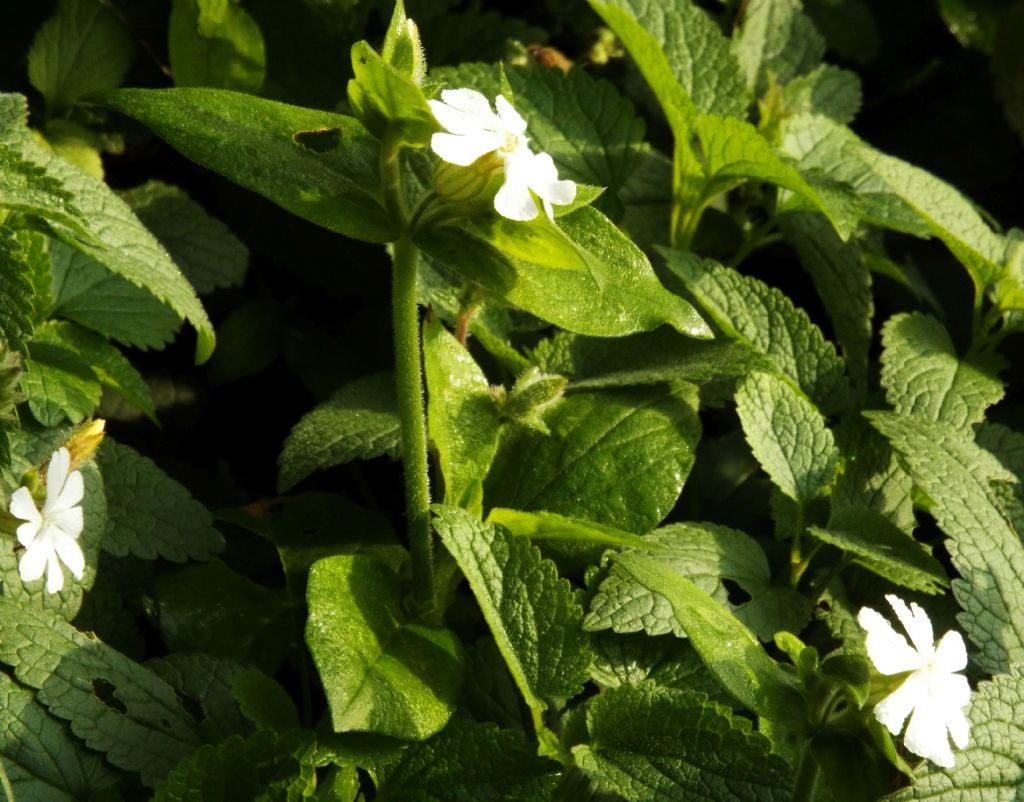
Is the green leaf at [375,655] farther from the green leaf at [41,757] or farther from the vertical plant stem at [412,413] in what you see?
the green leaf at [41,757]

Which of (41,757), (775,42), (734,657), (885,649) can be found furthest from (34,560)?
(775,42)

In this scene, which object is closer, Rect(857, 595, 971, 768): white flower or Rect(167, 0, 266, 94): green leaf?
Rect(857, 595, 971, 768): white flower

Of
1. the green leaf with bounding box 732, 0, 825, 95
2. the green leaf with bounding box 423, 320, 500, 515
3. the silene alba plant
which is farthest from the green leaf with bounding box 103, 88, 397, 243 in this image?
the green leaf with bounding box 732, 0, 825, 95

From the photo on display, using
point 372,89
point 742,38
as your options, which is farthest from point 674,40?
point 372,89

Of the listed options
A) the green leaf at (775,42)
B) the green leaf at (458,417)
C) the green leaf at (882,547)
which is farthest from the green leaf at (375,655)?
the green leaf at (775,42)

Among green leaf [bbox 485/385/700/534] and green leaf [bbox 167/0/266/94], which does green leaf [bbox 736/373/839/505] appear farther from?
green leaf [bbox 167/0/266/94]

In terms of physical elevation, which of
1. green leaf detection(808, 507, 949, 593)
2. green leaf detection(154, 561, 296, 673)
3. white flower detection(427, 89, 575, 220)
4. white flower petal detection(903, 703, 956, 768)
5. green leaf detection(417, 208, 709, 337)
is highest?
white flower detection(427, 89, 575, 220)
